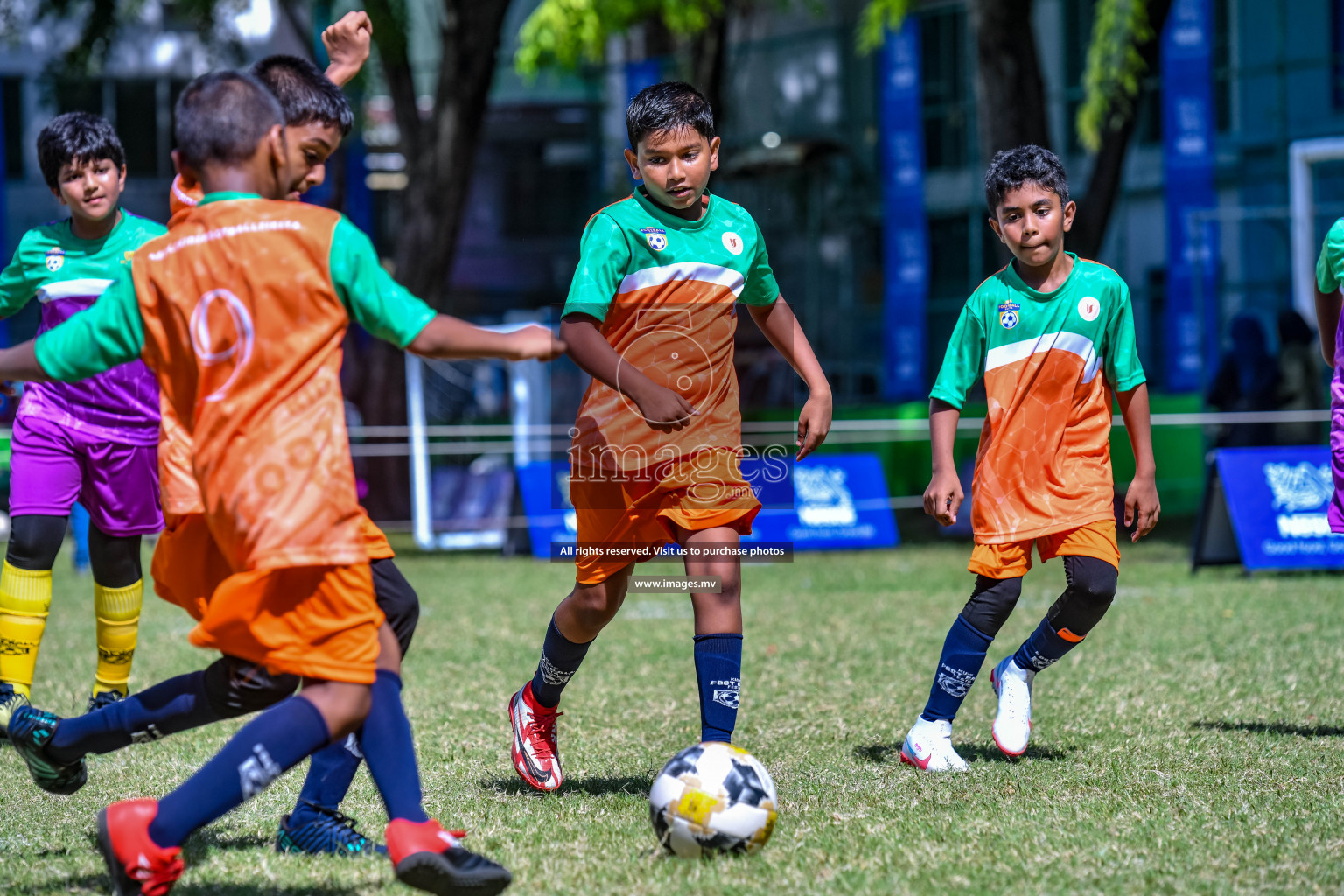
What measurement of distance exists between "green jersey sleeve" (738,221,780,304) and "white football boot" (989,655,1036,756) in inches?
59.6

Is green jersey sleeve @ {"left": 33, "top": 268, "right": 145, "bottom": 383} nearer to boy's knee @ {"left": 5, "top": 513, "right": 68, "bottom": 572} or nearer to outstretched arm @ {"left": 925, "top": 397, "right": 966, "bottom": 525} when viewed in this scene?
boy's knee @ {"left": 5, "top": 513, "right": 68, "bottom": 572}

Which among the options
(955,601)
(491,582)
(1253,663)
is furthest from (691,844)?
(491,582)

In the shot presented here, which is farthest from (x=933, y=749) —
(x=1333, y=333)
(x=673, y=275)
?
(x=1333, y=333)

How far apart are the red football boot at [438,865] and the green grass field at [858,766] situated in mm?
342

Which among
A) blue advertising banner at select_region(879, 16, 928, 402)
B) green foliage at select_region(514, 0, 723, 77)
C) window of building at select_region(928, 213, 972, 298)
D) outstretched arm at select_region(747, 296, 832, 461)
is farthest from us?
window of building at select_region(928, 213, 972, 298)

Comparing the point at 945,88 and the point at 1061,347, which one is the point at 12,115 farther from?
the point at 1061,347

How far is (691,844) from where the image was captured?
11.7 ft

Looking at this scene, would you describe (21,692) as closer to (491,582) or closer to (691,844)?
(691,844)

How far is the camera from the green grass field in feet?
11.3

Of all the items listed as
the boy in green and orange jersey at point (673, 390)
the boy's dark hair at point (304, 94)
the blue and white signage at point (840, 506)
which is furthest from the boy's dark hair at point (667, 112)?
the blue and white signage at point (840, 506)

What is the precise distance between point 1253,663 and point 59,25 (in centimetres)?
2307

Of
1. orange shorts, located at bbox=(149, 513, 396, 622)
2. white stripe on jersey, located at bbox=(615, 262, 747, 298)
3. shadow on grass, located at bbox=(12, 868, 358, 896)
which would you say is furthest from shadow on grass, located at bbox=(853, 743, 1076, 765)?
orange shorts, located at bbox=(149, 513, 396, 622)

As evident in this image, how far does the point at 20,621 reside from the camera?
16.4 ft

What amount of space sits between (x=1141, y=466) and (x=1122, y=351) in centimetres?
37
